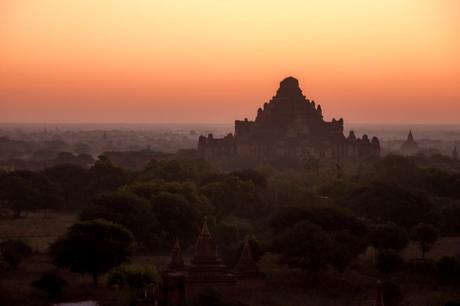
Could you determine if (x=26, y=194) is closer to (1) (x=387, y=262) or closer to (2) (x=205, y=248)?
(1) (x=387, y=262)

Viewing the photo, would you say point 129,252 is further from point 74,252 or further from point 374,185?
point 374,185

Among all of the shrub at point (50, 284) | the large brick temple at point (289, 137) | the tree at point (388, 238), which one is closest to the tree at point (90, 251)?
the shrub at point (50, 284)

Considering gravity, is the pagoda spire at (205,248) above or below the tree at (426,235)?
above

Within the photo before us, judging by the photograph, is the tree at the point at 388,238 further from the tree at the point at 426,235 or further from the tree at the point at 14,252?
the tree at the point at 14,252

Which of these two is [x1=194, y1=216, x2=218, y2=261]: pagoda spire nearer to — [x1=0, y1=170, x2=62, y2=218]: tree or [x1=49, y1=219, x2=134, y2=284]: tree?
[x1=49, y1=219, x2=134, y2=284]: tree

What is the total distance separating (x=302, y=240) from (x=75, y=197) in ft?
127

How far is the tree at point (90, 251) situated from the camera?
4212 centimetres

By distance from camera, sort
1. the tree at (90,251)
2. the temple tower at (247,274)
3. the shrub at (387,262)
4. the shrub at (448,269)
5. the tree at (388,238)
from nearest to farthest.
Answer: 1. the temple tower at (247,274)
2. the tree at (90,251)
3. the shrub at (448,269)
4. the shrub at (387,262)
5. the tree at (388,238)

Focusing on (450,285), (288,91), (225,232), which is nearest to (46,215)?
(225,232)

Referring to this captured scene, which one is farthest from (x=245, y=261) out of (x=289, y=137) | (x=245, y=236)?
(x=289, y=137)

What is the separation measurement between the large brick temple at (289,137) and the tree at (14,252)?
61204 mm

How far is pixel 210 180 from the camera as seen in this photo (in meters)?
73.0

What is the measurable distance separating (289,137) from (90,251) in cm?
6821

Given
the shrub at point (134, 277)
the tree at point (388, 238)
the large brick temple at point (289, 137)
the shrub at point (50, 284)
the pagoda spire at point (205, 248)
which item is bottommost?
the shrub at point (50, 284)
